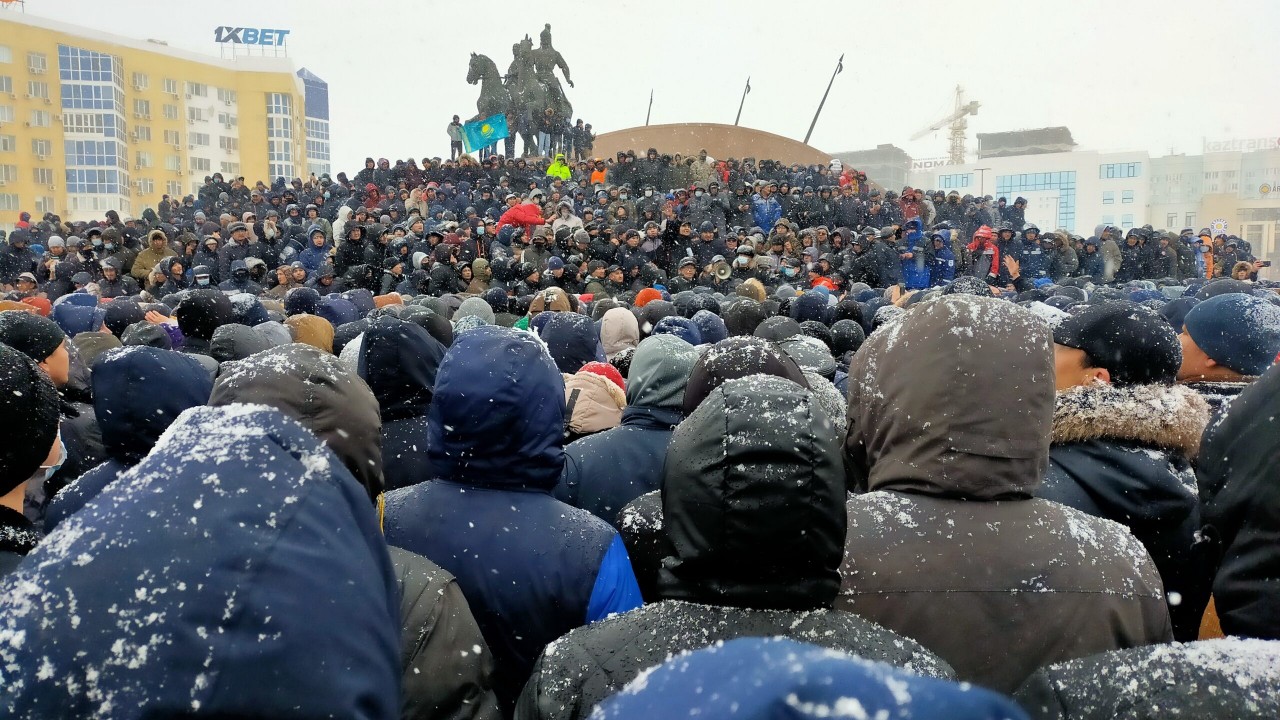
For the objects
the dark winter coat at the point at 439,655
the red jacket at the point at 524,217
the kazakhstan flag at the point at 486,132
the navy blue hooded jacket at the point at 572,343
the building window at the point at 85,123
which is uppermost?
the building window at the point at 85,123

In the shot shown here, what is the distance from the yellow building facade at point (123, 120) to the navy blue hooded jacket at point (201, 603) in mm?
60914

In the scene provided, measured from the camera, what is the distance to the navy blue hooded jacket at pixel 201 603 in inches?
27.3

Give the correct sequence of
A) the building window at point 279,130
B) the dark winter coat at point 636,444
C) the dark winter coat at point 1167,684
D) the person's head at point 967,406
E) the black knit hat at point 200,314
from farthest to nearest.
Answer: the building window at point 279,130, the black knit hat at point 200,314, the dark winter coat at point 636,444, the person's head at point 967,406, the dark winter coat at point 1167,684

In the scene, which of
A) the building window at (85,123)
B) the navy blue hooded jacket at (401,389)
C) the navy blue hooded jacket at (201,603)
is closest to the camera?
the navy blue hooded jacket at (201,603)

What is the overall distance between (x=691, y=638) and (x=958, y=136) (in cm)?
8058

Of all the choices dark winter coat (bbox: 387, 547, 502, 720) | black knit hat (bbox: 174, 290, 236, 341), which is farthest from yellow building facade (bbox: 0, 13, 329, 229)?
dark winter coat (bbox: 387, 547, 502, 720)

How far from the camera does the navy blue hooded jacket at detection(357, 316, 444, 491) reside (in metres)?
2.90

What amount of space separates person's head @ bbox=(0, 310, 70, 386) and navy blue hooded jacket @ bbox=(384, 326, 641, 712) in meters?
2.43

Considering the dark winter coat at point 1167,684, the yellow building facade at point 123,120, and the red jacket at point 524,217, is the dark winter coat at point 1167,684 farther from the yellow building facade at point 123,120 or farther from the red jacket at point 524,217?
the yellow building facade at point 123,120

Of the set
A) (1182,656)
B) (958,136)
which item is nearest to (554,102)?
(1182,656)

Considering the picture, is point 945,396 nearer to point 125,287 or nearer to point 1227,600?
point 1227,600

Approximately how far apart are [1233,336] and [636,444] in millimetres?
2114

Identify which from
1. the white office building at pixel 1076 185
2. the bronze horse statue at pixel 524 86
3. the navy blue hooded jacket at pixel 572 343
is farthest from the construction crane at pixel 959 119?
the navy blue hooded jacket at pixel 572 343

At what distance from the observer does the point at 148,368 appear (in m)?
2.47
